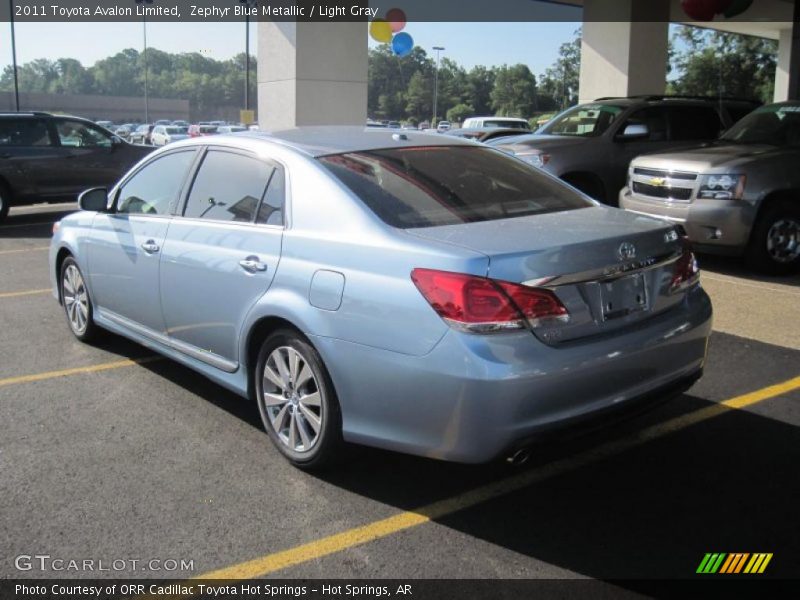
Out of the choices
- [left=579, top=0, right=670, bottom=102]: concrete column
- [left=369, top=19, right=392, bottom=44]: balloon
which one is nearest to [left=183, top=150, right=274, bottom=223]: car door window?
[left=369, top=19, right=392, bottom=44]: balloon

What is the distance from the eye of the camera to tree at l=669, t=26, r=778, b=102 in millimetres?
50625

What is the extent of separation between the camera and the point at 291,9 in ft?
50.6

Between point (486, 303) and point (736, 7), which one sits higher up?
point (736, 7)

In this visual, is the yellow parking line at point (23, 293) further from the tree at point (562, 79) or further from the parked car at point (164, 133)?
the tree at point (562, 79)

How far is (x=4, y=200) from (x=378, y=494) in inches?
483

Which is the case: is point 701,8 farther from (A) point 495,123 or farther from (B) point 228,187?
(A) point 495,123

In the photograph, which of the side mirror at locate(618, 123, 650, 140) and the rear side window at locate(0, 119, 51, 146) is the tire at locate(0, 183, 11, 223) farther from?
the side mirror at locate(618, 123, 650, 140)

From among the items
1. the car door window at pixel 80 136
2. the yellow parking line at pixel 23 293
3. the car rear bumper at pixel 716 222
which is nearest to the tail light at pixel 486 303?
the car rear bumper at pixel 716 222

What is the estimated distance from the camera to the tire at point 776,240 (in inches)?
321

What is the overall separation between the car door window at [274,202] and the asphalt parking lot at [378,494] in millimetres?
1195

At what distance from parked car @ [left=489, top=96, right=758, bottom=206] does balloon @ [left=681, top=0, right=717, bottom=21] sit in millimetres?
2808

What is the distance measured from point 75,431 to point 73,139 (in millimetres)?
11511

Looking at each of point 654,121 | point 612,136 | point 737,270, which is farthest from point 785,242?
point 654,121

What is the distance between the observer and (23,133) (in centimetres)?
1389
